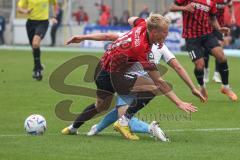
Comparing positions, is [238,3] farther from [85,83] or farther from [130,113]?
[130,113]

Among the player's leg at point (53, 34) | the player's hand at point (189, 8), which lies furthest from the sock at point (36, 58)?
the player's leg at point (53, 34)

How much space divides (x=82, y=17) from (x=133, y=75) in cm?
3064

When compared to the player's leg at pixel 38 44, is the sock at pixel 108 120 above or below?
above

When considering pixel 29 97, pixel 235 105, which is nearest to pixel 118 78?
pixel 235 105

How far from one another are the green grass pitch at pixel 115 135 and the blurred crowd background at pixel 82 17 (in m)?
21.3

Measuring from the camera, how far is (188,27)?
15930mm

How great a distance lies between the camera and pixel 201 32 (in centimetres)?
1591

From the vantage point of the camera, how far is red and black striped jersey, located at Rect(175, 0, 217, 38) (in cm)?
1580

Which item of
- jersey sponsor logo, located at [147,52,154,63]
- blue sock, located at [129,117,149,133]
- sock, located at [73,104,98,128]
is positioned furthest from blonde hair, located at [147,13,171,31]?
sock, located at [73,104,98,128]

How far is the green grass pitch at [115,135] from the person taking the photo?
9328 mm

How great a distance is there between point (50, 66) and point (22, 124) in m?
13.2

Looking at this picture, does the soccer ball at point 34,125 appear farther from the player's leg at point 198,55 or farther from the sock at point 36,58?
the sock at point 36,58

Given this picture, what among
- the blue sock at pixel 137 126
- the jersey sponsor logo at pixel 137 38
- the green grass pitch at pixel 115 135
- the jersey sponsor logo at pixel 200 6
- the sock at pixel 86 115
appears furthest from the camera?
the jersey sponsor logo at pixel 200 6

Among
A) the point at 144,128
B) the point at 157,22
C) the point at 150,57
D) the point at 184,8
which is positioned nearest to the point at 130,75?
the point at 150,57
